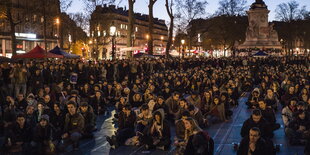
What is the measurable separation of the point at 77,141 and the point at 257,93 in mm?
7680

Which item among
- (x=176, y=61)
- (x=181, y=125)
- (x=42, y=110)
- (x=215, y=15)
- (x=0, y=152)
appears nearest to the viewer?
(x=181, y=125)

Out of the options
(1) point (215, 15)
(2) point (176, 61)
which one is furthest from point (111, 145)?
(1) point (215, 15)

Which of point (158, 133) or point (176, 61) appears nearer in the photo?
point (158, 133)

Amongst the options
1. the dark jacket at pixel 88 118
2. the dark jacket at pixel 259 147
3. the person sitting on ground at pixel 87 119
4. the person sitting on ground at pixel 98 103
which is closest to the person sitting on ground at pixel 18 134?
the person sitting on ground at pixel 87 119

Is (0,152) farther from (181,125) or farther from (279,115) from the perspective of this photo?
(279,115)

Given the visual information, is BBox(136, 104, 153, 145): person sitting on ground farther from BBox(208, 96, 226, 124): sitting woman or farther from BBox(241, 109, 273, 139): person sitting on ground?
BBox(208, 96, 226, 124): sitting woman

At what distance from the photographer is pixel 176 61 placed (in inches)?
1567

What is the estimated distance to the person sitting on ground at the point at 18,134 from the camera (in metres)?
10.1

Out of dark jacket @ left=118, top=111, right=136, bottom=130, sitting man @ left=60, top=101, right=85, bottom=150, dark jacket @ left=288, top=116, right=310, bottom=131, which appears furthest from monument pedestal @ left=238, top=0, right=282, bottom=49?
sitting man @ left=60, top=101, right=85, bottom=150

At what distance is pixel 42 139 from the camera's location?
965cm

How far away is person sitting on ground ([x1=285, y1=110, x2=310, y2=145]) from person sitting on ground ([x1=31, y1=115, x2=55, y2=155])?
19.0ft

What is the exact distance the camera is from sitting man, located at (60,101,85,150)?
10.3m

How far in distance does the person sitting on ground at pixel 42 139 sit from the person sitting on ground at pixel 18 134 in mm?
655

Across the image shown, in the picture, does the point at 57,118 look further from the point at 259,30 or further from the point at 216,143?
the point at 259,30
